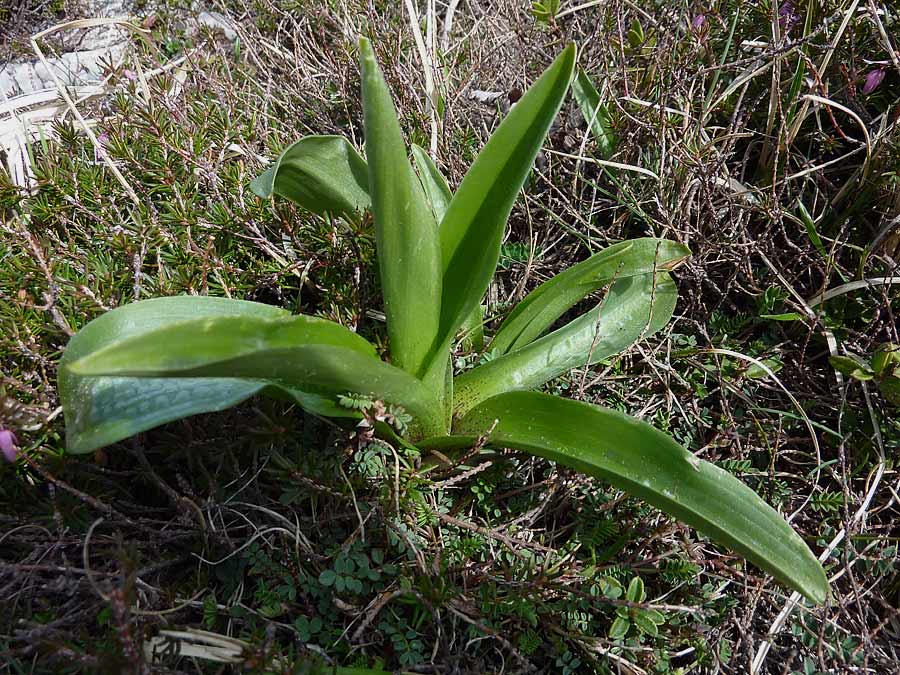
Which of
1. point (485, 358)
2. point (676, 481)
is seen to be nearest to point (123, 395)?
point (485, 358)

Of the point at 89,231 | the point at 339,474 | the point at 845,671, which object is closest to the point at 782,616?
the point at 845,671

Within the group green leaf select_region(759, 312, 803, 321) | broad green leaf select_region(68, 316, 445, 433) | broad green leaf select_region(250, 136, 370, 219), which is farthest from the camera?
green leaf select_region(759, 312, 803, 321)

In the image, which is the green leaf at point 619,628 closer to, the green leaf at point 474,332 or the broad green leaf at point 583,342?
the broad green leaf at point 583,342

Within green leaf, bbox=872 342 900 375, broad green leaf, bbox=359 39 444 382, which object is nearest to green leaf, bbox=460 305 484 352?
broad green leaf, bbox=359 39 444 382

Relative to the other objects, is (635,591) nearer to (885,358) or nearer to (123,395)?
(885,358)

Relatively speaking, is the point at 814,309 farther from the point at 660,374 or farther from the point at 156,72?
the point at 156,72

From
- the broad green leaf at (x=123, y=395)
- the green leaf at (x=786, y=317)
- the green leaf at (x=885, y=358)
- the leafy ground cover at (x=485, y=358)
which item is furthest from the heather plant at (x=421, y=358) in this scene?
the green leaf at (x=885, y=358)

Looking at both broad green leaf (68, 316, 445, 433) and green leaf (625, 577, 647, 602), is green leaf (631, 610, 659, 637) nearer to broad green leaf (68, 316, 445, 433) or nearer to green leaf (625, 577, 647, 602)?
green leaf (625, 577, 647, 602)
